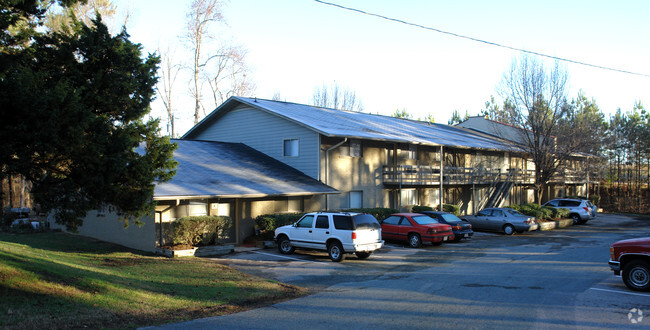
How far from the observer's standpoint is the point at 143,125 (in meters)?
10.9

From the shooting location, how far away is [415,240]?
2017 cm

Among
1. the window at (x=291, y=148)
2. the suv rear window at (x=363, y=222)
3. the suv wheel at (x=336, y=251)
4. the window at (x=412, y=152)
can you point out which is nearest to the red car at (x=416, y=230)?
the suv rear window at (x=363, y=222)

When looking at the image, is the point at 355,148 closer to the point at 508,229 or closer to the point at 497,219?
the point at 497,219

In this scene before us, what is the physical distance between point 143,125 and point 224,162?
12.9 meters

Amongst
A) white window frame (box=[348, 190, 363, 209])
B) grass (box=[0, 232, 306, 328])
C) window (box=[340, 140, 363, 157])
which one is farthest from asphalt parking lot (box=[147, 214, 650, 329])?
window (box=[340, 140, 363, 157])

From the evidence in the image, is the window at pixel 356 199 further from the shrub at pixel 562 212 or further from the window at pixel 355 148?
the shrub at pixel 562 212

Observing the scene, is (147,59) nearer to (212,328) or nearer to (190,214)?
(212,328)

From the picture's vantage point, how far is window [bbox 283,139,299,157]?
82.8 ft

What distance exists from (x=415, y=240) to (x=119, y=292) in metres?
13.0

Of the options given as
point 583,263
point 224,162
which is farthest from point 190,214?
point 583,263

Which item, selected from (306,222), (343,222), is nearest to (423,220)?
(343,222)

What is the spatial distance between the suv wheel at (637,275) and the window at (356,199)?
51.4 feet

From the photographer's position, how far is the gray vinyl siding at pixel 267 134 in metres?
24.5

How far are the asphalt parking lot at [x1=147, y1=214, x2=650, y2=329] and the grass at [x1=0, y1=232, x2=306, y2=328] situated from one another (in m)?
0.81
